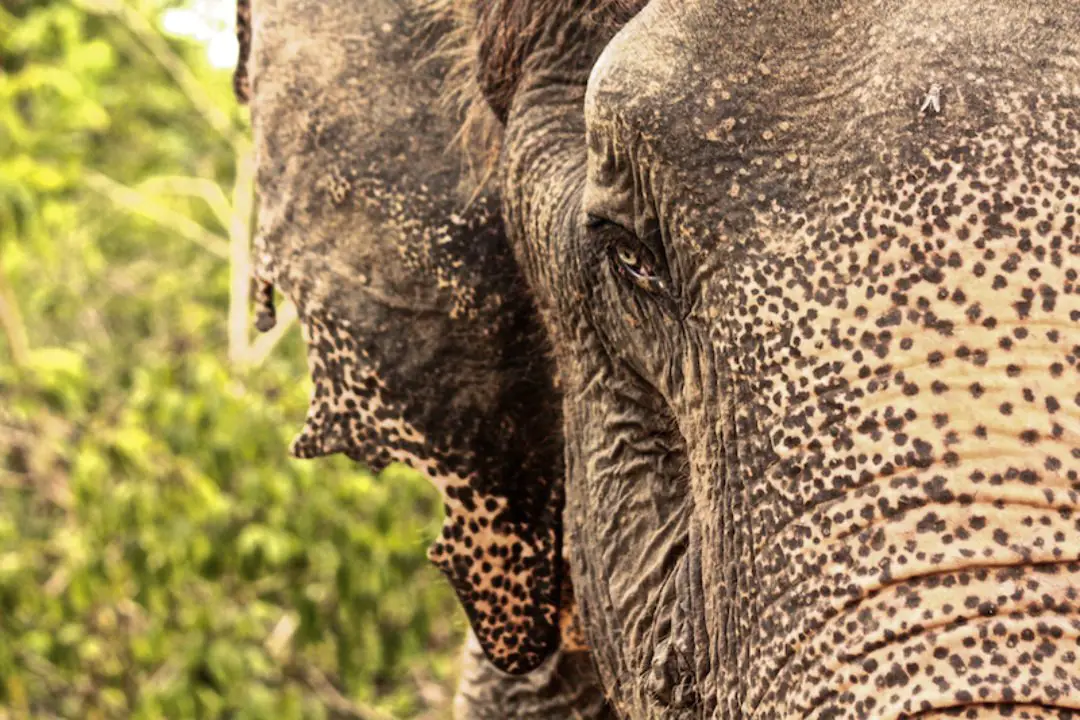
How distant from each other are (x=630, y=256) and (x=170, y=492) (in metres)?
2.91

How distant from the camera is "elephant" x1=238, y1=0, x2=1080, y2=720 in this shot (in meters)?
1.44

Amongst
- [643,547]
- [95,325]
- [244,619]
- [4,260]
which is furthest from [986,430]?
[95,325]

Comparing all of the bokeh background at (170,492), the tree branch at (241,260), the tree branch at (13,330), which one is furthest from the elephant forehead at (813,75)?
the tree branch at (241,260)

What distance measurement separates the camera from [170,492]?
4.59 meters

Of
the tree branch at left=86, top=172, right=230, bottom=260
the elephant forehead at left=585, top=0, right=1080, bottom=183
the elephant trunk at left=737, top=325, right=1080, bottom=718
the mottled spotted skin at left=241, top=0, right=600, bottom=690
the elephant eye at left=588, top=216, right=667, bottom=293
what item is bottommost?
the tree branch at left=86, top=172, right=230, bottom=260

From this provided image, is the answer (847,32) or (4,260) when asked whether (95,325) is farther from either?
(847,32)

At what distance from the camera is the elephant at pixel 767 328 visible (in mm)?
1442

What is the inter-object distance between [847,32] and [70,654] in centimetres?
356

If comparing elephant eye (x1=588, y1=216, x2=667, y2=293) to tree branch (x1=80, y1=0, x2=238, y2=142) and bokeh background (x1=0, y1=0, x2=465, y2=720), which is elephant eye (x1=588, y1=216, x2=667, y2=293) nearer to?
bokeh background (x1=0, y1=0, x2=465, y2=720)

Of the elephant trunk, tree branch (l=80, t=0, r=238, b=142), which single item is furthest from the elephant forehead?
tree branch (l=80, t=0, r=238, b=142)

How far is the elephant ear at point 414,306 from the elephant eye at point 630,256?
42 cm

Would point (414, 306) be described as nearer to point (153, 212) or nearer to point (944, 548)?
point (944, 548)

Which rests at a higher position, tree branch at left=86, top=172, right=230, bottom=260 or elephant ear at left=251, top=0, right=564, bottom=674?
elephant ear at left=251, top=0, right=564, bottom=674

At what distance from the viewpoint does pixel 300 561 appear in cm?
478
